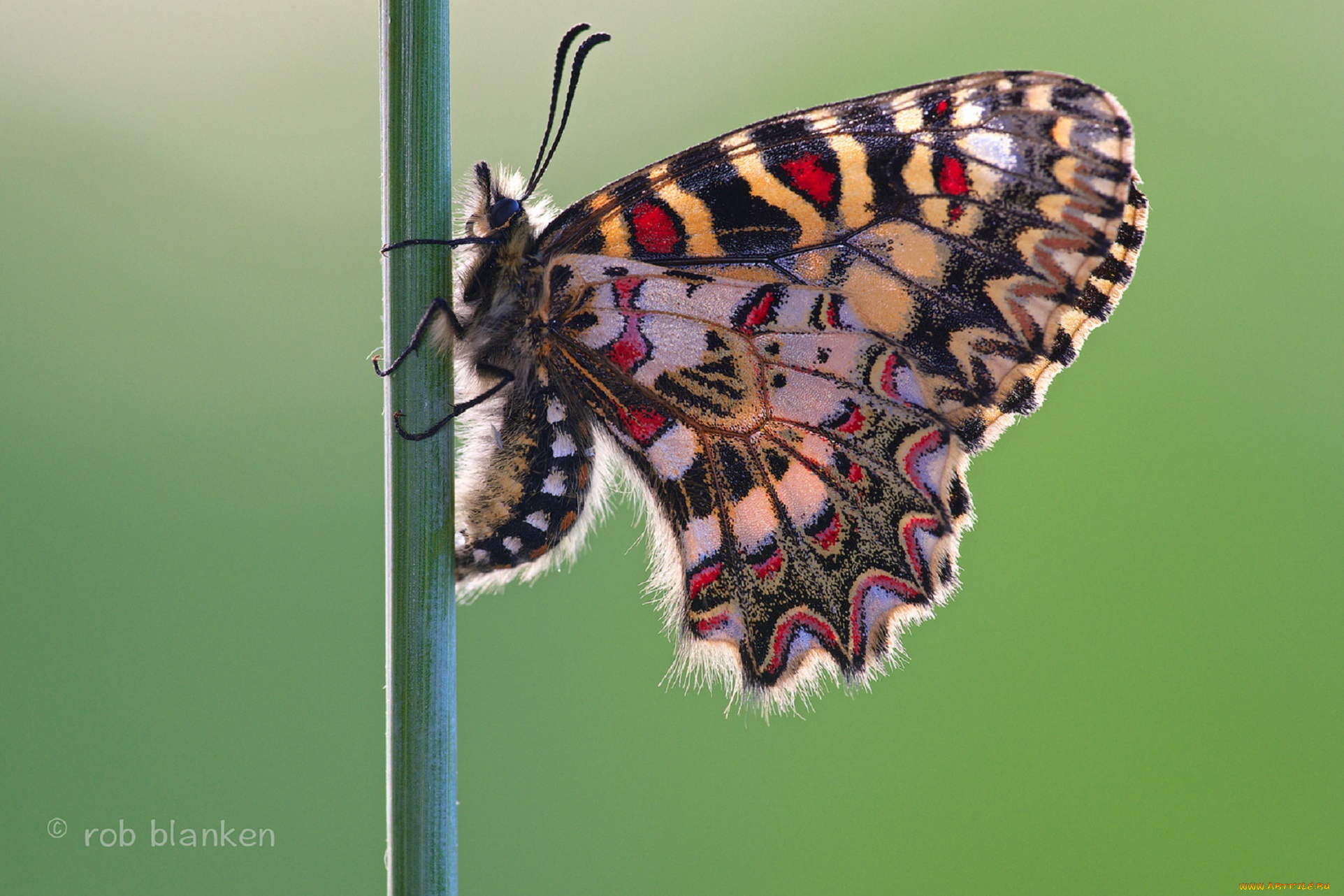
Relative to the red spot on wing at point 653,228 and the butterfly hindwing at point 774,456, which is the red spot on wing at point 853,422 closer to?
the butterfly hindwing at point 774,456

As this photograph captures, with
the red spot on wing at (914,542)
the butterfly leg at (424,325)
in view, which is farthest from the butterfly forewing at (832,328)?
the butterfly leg at (424,325)

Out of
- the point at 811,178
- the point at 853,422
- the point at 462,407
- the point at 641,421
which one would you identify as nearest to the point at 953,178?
the point at 811,178

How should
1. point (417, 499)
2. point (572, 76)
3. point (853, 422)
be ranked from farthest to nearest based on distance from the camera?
point (853, 422) < point (572, 76) < point (417, 499)

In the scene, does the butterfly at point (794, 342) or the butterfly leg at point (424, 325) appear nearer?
the butterfly leg at point (424, 325)

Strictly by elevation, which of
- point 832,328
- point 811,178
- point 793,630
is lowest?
point 793,630

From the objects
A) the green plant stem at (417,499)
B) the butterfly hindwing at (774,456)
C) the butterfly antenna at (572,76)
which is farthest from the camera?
the butterfly hindwing at (774,456)

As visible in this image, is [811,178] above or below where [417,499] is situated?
above

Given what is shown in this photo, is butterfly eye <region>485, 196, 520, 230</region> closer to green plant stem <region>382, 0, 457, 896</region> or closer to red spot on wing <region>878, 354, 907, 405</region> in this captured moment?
green plant stem <region>382, 0, 457, 896</region>

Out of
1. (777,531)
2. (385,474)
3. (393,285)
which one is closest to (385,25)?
(393,285)

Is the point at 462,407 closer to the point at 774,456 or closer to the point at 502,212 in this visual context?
the point at 502,212
